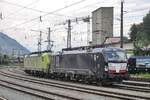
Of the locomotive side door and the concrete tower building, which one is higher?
the concrete tower building

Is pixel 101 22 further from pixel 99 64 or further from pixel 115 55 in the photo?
pixel 99 64

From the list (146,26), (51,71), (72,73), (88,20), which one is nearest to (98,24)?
(146,26)

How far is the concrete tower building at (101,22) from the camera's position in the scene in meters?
89.8

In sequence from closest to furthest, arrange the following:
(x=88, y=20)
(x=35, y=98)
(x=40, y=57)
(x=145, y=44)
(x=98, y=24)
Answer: (x=35, y=98) < (x=40, y=57) < (x=88, y=20) < (x=145, y=44) < (x=98, y=24)

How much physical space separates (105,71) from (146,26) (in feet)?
238

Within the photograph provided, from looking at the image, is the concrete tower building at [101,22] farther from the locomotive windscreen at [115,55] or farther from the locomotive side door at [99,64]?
the locomotive side door at [99,64]

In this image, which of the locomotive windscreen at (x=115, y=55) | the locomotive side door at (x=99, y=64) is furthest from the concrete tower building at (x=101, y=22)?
the locomotive side door at (x=99, y=64)

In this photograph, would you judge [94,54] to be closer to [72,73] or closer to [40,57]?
[72,73]

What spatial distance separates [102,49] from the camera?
31141mm

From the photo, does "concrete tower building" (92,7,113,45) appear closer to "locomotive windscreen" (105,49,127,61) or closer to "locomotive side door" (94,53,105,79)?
"locomotive windscreen" (105,49,127,61)

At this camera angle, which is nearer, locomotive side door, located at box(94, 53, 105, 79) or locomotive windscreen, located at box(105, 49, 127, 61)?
locomotive side door, located at box(94, 53, 105, 79)

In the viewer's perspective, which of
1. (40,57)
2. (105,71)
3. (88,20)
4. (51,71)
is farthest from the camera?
(88,20)

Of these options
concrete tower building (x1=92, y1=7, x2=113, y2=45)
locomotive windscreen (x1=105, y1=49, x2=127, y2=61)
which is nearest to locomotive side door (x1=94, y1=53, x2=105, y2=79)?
locomotive windscreen (x1=105, y1=49, x2=127, y2=61)

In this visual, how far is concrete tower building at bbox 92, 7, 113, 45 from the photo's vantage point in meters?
89.8
